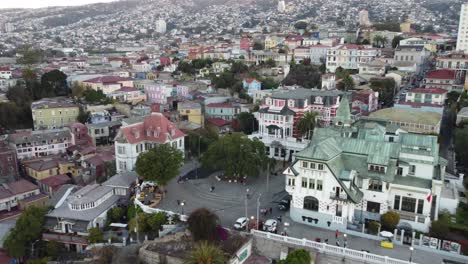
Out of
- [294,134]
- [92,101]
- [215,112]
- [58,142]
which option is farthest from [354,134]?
[92,101]

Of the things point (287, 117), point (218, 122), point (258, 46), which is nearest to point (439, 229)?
point (287, 117)

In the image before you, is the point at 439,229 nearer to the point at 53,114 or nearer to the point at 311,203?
the point at 311,203

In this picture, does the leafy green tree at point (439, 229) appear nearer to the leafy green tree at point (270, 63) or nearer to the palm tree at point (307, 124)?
the palm tree at point (307, 124)

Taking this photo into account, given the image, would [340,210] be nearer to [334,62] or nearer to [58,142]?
[58,142]

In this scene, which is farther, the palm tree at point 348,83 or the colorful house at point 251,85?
the colorful house at point 251,85

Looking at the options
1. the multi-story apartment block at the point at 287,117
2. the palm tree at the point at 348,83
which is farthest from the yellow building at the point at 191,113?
the palm tree at the point at 348,83
